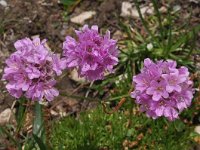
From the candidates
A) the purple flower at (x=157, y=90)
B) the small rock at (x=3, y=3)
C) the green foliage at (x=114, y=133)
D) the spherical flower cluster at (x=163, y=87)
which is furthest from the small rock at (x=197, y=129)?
the small rock at (x=3, y=3)

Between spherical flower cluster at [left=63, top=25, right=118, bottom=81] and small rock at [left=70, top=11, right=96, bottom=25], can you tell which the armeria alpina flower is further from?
A: small rock at [left=70, top=11, right=96, bottom=25]

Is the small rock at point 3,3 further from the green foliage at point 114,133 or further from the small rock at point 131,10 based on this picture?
the green foliage at point 114,133

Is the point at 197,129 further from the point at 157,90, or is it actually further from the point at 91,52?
the point at 91,52

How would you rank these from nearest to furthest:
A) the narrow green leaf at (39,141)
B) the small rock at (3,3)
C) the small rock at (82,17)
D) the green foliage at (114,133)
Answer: the narrow green leaf at (39,141)
the green foliage at (114,133)
the small rock at (82,17)
the small rock at (3,3)

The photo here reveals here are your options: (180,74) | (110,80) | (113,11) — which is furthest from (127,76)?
(180,74)

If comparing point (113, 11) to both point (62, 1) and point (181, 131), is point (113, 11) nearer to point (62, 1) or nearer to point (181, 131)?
point (62, 1)

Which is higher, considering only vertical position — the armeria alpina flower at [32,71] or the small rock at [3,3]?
the armeria alpina flower at [32,71]

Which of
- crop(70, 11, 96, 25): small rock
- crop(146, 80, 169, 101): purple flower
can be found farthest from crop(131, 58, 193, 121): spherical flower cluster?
crop(70, 11, 96, 25): small rock
